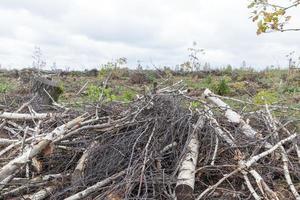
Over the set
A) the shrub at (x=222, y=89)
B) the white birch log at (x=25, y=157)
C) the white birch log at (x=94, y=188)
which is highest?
the shrub at (x=222, y=89)

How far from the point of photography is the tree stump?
5976 millimetres

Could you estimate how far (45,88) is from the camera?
19.8 ft

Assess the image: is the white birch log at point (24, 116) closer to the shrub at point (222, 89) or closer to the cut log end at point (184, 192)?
the cut log end at point (184, 192)

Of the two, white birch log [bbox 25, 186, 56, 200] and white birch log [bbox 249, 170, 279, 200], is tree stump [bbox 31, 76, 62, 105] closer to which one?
white birch log [bbox 25, 186, 56, 200]

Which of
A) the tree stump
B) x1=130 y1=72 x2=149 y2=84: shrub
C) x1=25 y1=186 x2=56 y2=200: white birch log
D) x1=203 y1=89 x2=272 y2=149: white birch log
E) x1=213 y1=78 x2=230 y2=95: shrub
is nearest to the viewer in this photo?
x1=25 y1=186 x2=56 y2=200: white birch log

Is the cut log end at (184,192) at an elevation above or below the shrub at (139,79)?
below

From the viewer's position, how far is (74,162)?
13.9 feet

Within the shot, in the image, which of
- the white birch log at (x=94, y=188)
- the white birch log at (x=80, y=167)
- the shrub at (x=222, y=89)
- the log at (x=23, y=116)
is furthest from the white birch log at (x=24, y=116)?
the shrub at (x=222, y=89)

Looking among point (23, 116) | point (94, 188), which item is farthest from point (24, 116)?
point (94, 188)

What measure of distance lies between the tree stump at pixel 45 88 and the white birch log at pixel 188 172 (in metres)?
2.47

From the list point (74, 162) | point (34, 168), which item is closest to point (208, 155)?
point (74, 162)

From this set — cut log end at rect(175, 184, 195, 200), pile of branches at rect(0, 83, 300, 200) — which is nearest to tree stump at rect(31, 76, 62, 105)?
pile of branches at rect(0, 83, 300, 200)

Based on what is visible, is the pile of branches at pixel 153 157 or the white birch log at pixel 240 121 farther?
the white birch log at pixel 240 121

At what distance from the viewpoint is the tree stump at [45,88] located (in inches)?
235
